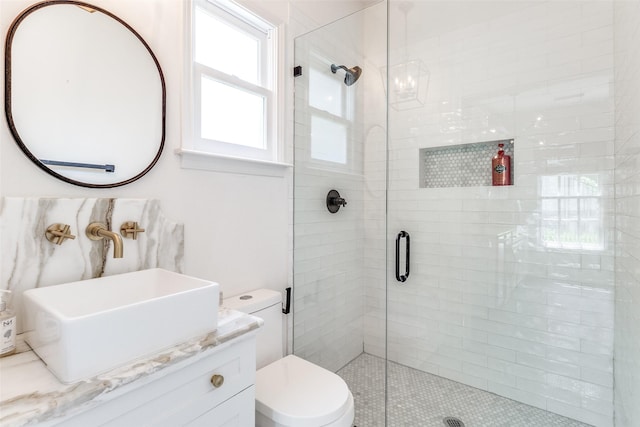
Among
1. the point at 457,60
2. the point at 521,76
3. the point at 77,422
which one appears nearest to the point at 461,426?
the point at 77,422

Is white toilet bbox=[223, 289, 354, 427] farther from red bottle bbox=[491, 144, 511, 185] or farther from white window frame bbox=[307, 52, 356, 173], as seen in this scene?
red bottle bbox=[491, 144, 511, 185]

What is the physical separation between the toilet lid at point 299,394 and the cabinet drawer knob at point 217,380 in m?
0.41

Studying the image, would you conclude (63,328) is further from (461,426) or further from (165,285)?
(461,426)

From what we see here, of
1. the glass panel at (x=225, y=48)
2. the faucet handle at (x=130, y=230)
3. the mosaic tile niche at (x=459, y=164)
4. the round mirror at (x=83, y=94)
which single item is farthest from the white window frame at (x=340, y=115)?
the faucet handle at (x=130, y=230)

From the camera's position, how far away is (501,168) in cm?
214

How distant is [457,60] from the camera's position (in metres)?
2.29

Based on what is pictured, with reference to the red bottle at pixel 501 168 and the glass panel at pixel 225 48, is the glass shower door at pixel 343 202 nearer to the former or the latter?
the glass panel at pixel 225 48

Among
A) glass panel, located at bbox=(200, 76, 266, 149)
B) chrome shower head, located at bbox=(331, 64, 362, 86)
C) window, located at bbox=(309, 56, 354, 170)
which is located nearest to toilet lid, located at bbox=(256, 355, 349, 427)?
glass panel, located at bbox=(200, 76, 266, 149)

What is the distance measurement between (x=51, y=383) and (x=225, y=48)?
5.30ft

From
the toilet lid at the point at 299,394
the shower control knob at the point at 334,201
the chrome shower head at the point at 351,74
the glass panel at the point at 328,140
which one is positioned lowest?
the toilet lid at the point at 299,394

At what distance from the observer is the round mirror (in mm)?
1025

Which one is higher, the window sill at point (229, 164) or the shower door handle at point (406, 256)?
the window sill at point (229, 164)

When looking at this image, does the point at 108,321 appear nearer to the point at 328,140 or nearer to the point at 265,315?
the point at 265,315

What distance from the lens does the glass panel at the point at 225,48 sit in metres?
1.61
